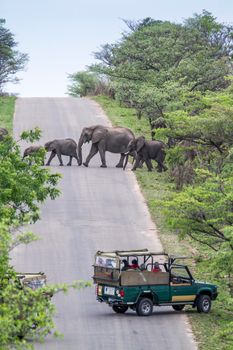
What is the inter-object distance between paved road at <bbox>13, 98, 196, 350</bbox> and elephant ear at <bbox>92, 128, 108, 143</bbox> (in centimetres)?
137

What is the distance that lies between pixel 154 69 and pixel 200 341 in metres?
41.5

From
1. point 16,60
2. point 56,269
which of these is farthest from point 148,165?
point 16,60

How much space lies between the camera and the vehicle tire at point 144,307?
1298 inches

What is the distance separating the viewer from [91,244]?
42312mm

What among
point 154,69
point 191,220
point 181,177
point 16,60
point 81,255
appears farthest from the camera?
point 16,60

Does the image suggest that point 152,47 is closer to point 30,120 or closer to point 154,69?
point 154,69

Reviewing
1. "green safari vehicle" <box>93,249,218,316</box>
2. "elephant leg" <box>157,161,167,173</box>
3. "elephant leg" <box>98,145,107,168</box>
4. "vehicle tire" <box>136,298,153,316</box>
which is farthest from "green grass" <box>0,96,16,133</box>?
"vehicle tire" <box>136,298,153,316</box>

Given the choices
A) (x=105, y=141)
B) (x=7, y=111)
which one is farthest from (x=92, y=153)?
(x=7, y=111)

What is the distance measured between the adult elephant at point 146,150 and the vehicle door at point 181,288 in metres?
21.3

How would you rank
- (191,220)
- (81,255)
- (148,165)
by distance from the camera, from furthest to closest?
(148,165)
(81,255)
(191,220)

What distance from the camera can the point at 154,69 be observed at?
70938mm

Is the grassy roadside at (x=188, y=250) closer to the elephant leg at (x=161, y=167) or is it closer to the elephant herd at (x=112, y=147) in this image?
the elephant leg at (x=161, y=167)

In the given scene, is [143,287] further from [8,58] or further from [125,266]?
[8,58]

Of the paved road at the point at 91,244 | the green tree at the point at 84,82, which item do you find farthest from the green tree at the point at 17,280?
the green tree at the point at 84,82
